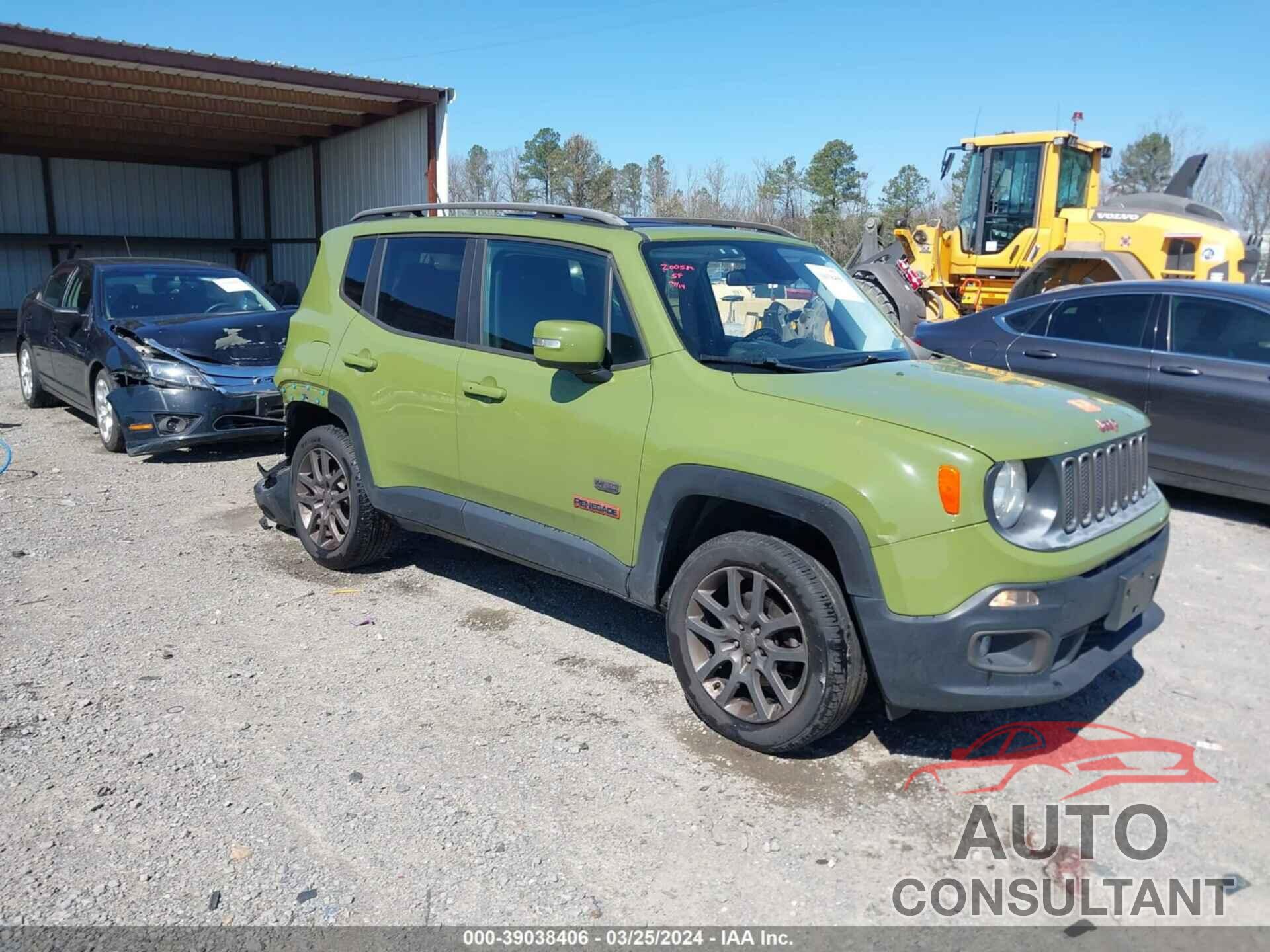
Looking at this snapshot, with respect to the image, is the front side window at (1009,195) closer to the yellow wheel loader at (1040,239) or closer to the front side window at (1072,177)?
the yellow wheel loader at (1040,239)

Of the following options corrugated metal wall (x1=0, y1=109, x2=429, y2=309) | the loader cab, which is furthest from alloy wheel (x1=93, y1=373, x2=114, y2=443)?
the loader cab

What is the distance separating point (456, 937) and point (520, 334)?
2.60 meters

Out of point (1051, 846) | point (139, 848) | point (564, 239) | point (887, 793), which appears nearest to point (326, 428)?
point (564, 239)

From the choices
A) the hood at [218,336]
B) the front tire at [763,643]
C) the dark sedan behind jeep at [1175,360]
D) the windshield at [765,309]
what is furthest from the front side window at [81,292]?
the dark sedan behind jeep at [1175,360]

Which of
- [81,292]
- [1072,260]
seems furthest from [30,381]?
[1072,260]

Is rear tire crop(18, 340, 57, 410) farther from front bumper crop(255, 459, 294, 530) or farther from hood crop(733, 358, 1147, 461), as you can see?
hood crop(733, 358, 1147, 461)

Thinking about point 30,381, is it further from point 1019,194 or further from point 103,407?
point 1019,194

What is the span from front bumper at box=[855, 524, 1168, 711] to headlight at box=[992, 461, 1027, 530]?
237mm

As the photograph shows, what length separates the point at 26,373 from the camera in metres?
10.9

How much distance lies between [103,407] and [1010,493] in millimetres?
7978

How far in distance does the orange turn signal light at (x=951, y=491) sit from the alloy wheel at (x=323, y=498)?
3386 millimetres

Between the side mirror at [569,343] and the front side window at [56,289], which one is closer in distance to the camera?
the side mirror at [569,343]

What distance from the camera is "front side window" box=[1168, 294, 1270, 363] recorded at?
22.2 feet

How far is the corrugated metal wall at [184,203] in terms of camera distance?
65.2 feet
